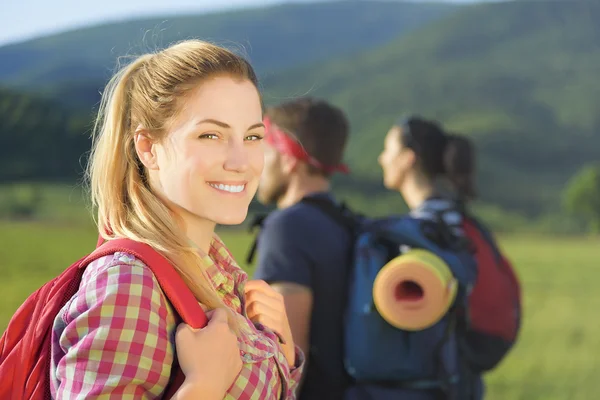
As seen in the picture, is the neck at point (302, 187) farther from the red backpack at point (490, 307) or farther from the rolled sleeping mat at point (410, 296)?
the red backpack at point (490, 307)

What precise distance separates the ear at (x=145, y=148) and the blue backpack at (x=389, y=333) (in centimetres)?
139

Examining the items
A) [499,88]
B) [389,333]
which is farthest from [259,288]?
[499,88]

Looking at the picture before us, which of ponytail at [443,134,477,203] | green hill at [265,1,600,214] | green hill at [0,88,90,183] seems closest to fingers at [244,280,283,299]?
ponytail at [443,134,477,203]

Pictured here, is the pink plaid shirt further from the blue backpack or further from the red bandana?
the red bandana

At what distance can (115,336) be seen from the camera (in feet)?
4.80

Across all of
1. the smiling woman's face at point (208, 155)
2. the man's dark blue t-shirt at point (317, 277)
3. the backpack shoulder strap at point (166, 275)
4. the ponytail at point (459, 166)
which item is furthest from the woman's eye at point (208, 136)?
the ponytail at point (459, 166)

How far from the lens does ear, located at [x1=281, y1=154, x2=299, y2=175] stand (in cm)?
Result: 328

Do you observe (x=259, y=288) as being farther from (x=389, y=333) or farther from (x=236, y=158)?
(x=389, y=333)

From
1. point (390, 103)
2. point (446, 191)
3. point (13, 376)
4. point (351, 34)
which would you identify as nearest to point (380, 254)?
point (446, 191)

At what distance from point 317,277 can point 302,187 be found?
0.40 m

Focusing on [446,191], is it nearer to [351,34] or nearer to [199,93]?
[199,93]

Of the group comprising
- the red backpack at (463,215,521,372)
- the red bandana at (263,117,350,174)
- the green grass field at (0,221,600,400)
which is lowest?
the green grass field at (0,221,600,400)

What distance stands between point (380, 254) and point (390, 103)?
325 feet

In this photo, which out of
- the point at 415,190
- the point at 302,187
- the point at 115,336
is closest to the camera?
the point at 115,336
